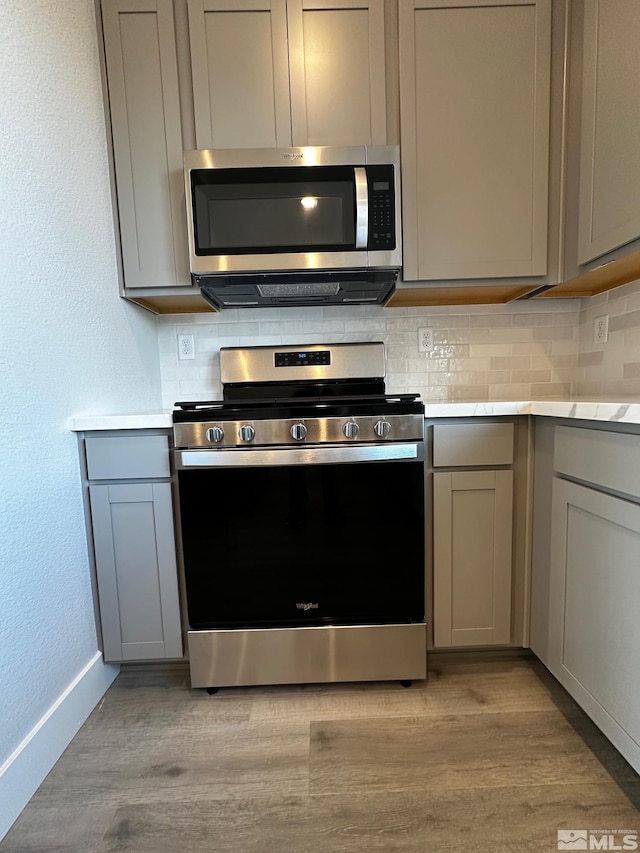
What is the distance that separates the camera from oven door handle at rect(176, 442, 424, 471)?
125 cm

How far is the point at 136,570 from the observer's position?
1.32 m

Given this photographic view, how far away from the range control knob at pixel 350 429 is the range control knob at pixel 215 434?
38 cm

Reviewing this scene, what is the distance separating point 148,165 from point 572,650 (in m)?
2.09

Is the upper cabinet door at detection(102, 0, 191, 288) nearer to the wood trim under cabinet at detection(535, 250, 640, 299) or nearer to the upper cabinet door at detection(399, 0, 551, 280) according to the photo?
the upper cabinet door at detection(399, 0, 551, 280)

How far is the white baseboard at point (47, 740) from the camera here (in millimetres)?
955

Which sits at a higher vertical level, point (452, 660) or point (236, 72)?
point (236, 72)

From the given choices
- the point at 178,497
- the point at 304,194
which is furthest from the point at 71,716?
the point at 304,194

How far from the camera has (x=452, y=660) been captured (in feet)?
4.80

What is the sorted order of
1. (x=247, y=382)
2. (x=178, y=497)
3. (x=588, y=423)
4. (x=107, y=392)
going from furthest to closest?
(x=247, y=382) < (x=107, y=392) < (x=178, y=497) < (x=588, y=423)

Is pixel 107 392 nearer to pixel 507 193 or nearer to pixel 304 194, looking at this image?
pixel 304 194

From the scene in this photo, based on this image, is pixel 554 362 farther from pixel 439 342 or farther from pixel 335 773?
pixel 335 773

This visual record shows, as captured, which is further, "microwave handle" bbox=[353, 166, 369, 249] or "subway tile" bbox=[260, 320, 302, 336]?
"subway tile" bbox=[260, 320, 302, 336]

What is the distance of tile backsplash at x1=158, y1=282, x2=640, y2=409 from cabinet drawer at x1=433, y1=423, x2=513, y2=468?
523 millimetres

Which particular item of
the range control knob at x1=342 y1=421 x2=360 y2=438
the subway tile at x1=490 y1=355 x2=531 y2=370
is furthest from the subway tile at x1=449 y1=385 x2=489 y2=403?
the range control knob at x1=342 y1=421 x2=360 y2=438
